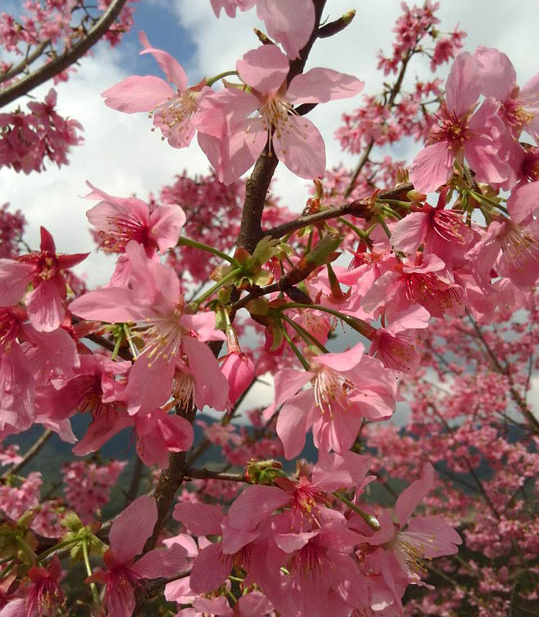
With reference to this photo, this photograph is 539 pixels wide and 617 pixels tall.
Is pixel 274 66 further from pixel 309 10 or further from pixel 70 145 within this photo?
pixel 70 145

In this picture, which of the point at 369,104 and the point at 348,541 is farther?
the point at 369,104

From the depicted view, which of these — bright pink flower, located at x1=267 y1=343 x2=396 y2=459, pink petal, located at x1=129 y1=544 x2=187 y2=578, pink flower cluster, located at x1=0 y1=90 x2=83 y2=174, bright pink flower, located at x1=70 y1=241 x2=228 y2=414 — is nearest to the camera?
bright pink flower, located at x1=70 y1=241 x2=228 y2=414

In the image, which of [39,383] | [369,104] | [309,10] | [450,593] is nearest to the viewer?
[309,10]

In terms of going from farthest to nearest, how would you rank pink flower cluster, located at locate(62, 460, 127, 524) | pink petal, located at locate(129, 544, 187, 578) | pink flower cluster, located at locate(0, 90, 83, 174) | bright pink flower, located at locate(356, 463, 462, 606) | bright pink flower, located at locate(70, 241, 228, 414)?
1. pink flower cluster, located at locate(62, 460, 127, 524)
2. pink flower cluster, located at locate(0, 90, 83, 174)
3. pink petal, located at locate(129, 544, 187, 578)
4. bright pink flower, located at locate(356, 463, 462, 606)
5. bright pink flower, located at locate(70, 241, 228, 414)

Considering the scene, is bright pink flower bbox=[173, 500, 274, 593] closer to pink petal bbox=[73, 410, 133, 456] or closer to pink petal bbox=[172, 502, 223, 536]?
pink petal bbox=[172, 502, 223, 536]

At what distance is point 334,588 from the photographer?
1.06 metres

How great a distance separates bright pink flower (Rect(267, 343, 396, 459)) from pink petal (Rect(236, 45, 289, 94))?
567 mm

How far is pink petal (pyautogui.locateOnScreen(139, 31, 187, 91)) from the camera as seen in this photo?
1.12 m

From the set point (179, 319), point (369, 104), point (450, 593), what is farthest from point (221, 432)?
point (450, 593)

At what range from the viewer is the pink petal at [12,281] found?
37.9 inches

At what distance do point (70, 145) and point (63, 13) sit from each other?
1660mm

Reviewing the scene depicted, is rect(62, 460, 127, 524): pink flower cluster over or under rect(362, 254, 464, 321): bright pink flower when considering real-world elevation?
under

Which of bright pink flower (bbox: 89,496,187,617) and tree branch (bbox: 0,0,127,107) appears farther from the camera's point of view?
tree branch (bbox: 0,0,127,107)


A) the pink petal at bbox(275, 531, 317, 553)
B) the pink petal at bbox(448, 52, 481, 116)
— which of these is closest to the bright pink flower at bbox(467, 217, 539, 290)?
the pink petal at bbox(448, 52, 481, 116)
